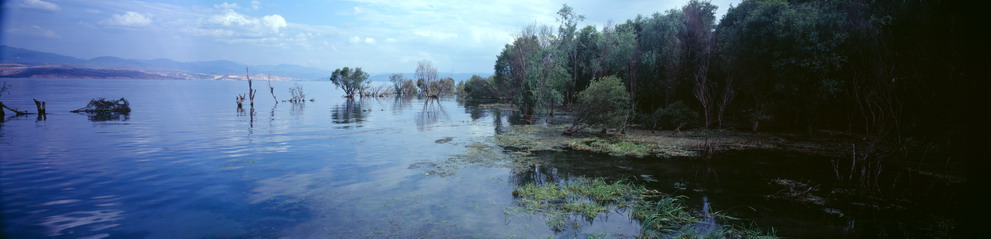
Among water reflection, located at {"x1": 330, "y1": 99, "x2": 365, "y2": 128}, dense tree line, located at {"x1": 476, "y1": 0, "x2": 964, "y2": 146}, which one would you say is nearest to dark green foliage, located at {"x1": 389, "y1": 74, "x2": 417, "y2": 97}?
water reflection, located at {"x1": 330, "y1": 99, "x2": 365, "y2": 128}

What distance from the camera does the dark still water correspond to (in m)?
11.3

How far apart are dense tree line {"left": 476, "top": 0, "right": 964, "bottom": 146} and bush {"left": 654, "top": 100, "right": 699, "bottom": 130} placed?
0.27m

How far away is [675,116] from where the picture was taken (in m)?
33.8

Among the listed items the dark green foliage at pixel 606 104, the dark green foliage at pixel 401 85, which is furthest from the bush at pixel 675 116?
the dark green foliage at pixel 401 85

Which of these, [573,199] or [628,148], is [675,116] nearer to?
[628,148]

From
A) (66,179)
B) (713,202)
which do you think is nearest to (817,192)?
(713,202)

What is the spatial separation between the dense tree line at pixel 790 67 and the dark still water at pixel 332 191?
173 inches

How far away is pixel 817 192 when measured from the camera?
591 inches

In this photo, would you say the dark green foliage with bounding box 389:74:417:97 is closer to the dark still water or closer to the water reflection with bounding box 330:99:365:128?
the water reflection with bounding box 330:99:365:128

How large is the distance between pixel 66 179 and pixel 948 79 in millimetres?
33563

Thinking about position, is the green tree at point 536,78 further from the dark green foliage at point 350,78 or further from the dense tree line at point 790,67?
the dark green foliage at point 350,78

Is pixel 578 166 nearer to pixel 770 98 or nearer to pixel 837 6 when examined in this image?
pixel 770 98

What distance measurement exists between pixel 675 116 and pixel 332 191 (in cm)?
2739

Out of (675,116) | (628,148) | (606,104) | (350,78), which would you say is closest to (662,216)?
(628,148)
